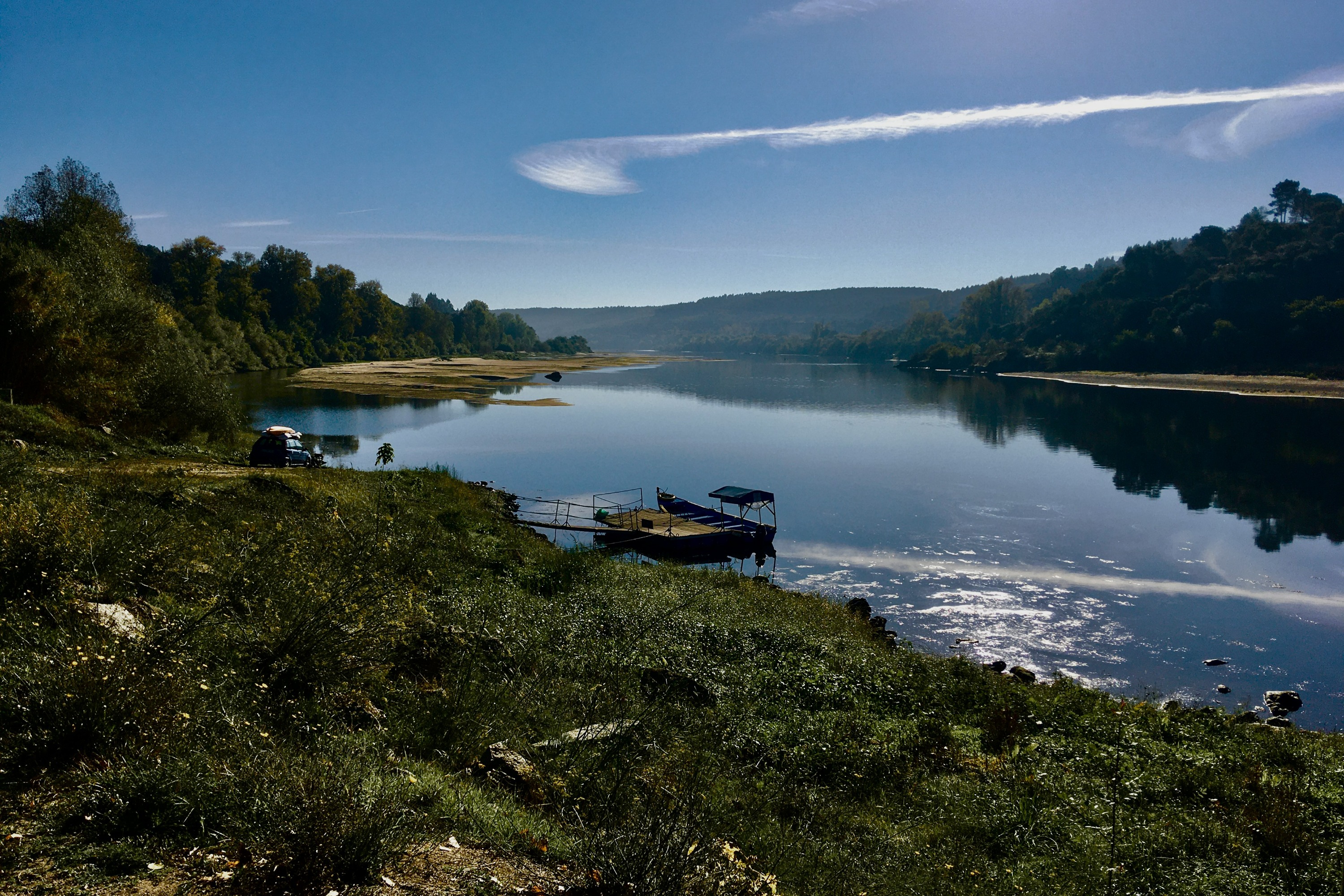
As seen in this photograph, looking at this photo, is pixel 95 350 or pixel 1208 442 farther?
pixel 1208 442

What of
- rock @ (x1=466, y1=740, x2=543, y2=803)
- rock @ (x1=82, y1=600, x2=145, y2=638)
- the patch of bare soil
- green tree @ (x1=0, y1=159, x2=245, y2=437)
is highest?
green tree @ (x1=0, y1=159, x2=245, y2=437)

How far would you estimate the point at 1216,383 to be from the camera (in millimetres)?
111625

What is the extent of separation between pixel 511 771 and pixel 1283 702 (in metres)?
20.8

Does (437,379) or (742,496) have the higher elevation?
(437,379)

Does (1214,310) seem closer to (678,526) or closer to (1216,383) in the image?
(1216,383)

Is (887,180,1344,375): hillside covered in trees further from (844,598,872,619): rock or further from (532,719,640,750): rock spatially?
(532,719,640,750): rock

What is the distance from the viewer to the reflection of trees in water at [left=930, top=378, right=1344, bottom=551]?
40.8 m

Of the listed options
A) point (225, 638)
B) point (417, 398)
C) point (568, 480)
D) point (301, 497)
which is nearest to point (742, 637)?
point (225, 638)

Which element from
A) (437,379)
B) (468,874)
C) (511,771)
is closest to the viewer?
(468,874)

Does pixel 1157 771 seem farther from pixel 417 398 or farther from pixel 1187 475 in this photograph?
pixel 417 398

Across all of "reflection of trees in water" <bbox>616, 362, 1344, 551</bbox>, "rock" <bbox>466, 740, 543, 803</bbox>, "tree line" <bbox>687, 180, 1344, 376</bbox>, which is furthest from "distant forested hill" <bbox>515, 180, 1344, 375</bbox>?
"rock" <bbox>466, 740, 543, 803</bbox>

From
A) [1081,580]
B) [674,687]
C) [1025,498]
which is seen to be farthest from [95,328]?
[1025,498]

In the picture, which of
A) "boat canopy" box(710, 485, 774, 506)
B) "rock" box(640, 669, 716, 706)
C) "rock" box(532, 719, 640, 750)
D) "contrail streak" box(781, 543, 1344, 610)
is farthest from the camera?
"boat canopy" box(710, 485, 774, 506)

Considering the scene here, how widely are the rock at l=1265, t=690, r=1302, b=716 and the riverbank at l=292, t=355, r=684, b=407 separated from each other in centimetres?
7428
